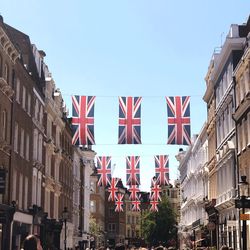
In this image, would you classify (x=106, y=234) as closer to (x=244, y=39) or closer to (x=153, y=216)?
(x=153, y=216)

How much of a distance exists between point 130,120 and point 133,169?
653 inches

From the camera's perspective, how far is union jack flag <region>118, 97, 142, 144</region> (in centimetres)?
3769

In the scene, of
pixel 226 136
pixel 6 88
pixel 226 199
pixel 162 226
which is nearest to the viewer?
pixel 6 88

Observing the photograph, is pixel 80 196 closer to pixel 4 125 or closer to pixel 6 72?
pixel 4 125

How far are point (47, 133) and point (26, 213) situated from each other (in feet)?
38.2

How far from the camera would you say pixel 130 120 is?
3794 centimetres

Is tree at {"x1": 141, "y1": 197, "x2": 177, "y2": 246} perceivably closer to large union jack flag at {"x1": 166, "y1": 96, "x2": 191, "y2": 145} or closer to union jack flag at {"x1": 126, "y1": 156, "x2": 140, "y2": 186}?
union jack flag at {"x1": 126, "y1": 156, "x2": 140, "y2": 186}

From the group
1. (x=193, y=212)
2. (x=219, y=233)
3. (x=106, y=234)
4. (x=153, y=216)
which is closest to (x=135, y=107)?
(x=219, y=233)

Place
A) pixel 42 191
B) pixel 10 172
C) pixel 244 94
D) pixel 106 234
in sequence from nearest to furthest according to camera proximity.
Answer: pixel 10 172, pixel 244 94, pixel 42 191, pixel 106 234

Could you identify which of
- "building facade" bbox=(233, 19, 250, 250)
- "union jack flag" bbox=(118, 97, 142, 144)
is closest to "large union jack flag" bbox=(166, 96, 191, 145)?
"union jack flag" bbox=(118, 97, 142, 144)

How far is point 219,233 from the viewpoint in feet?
175

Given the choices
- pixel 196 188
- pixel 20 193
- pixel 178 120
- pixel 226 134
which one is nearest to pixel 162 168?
pixel 226 134

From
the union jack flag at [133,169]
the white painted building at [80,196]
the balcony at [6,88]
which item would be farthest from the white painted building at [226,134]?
the white painted building at [80,196]

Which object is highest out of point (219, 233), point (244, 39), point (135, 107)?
point (244, 39)
